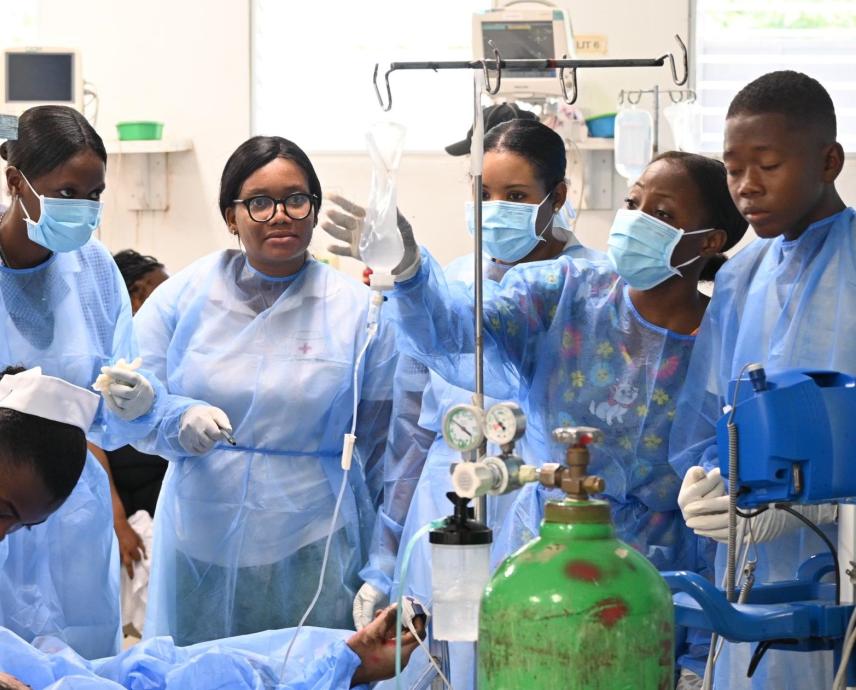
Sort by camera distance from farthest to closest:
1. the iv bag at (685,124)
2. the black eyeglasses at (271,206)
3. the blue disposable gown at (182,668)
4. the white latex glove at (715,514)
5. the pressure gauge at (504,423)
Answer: the iv bag at (685,124) < the black eyeglasses at (271,206) < the blue disposable gown at (182,668) < the white latex glove at (715,514) < the pressure gauge at (504,423)

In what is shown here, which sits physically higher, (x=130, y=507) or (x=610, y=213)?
(x=610, y=213)

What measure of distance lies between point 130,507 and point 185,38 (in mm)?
1987

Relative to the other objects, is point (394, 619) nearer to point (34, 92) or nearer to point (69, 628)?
point (69, 628)

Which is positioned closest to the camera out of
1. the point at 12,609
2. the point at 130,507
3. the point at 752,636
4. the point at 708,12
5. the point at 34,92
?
the point at 752,636

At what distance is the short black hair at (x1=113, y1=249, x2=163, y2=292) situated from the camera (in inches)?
162

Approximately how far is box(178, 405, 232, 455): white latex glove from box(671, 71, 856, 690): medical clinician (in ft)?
2.93

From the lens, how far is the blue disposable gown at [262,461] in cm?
243

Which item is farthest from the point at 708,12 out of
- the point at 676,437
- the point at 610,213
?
the point at 676,437

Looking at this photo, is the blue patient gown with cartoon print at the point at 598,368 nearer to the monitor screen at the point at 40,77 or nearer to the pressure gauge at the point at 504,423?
the pressure gauge at the point at 504,423

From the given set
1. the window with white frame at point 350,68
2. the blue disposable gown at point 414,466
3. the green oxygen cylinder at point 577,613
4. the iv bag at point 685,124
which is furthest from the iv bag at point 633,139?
the green oxygen cylinder at point 577,613

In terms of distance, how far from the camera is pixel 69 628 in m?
2.37

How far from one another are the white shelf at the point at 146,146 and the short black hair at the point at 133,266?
0.74m

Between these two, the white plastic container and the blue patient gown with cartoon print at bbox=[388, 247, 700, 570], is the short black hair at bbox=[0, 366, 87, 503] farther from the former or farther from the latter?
the white plastic container

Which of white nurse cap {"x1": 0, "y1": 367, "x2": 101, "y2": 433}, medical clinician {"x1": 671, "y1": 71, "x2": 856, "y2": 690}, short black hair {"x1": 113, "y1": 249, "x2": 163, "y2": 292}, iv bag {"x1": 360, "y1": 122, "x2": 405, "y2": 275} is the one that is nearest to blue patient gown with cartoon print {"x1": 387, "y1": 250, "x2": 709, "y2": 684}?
medical clinician {"x1": 671, "y1": 71, "x2": 856, "y2": 690}
